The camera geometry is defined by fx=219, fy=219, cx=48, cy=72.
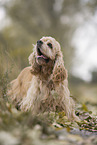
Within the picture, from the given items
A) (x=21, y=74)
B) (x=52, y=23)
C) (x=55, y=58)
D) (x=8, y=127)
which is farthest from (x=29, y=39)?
(x=8, y=127)

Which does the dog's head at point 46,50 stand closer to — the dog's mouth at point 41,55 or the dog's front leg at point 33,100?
the dog's mouth at point 41,55

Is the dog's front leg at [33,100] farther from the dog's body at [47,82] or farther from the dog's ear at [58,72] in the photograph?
the dog's ear at [58,72]

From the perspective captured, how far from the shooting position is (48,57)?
148 inches

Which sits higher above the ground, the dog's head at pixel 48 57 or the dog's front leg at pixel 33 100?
the dog's head at pixel 48 57

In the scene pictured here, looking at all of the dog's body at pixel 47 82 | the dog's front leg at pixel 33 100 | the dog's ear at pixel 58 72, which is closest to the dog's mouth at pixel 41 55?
the dog's body at pixel 47 82

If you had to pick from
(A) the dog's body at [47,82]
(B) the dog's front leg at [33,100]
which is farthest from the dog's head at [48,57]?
(B) the dog's front leg at [33,100]

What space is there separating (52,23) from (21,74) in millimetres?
12817

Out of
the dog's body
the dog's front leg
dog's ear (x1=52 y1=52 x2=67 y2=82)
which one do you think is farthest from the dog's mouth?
the dog's front leg

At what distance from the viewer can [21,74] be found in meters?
4.79

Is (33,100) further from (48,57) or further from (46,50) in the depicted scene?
(46,50)

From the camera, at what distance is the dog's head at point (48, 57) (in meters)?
3.69

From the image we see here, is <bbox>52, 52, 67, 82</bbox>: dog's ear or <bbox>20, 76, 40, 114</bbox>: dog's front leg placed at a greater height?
<bbox>52, 52, 67, 82</bbox>: dog's ear

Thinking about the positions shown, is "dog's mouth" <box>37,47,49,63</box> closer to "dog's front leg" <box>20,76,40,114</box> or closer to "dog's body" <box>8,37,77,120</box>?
"dog's body" <box>8,37,77,120</box>

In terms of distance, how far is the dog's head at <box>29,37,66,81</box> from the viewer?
369 cm
